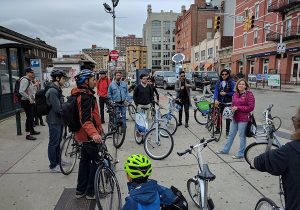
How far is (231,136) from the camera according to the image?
5.81 metres

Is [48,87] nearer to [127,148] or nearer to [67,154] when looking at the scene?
[67,154]

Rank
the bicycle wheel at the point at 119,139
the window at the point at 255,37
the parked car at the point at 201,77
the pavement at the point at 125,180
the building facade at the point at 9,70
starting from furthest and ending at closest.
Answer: the window at the point at 255,37, the parked car at the point at 201,77, the building facade at the point at 9,70, the bicycle wheel at the point at 119,139, the pavement at the point at 125,180

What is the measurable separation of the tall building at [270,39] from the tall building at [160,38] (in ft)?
234

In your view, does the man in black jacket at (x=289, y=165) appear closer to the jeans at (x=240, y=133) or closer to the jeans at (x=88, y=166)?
the jeans at (x=88, y=166)

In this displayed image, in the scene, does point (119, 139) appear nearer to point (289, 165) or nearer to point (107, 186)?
point (107, 186)

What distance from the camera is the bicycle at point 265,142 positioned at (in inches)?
177

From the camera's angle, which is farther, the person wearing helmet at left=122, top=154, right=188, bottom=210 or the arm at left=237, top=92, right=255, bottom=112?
the arm at left=237, top=92, right=255, bottom=112

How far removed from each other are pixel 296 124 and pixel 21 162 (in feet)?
17.3

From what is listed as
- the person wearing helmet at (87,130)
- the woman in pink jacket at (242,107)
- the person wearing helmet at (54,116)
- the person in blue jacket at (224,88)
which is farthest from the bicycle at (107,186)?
the person in blue jacket at (224,88)

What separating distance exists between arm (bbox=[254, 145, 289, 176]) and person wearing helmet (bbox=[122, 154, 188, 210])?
3.00 ft

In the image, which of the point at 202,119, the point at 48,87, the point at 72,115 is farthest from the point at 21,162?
the point at 202,119

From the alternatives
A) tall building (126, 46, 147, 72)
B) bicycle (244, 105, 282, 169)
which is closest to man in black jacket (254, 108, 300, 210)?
bicycle (244, 105, 282, 169)

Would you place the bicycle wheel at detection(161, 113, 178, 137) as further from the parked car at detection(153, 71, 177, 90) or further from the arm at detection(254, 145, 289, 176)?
the parked car at detection(153, 71, 177, 90)

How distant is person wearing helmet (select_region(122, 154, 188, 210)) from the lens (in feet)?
7.50
